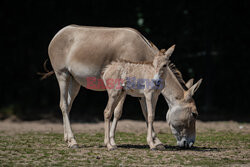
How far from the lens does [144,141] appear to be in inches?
412

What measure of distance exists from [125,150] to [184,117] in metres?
1.43

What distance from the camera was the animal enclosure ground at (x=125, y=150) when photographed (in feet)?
24.2

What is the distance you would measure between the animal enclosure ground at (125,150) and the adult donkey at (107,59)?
561mm

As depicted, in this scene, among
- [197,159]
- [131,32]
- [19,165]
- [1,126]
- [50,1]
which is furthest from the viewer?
[50,1]

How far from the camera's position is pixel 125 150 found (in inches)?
344

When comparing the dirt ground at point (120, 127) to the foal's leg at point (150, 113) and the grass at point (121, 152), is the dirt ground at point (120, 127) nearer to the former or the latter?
the grass at point (121, 152)

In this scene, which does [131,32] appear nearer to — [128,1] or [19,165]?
[19,165]

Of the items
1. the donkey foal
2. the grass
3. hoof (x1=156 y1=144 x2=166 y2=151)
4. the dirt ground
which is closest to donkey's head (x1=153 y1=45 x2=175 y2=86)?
the donkey foal

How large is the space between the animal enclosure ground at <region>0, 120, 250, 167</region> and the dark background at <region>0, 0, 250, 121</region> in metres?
3.61

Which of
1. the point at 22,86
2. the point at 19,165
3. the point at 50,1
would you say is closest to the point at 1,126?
the point at 22,86

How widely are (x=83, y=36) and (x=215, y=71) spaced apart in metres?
9.23

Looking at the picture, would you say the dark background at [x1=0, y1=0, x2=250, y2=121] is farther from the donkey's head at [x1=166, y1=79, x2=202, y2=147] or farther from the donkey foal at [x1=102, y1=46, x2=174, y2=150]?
the donkey foal at [x1=102, y1=46, x2=174, y2=150]

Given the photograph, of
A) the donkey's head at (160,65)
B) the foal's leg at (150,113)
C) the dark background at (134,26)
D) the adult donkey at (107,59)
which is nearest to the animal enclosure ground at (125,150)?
the foal's leg at (150,113)

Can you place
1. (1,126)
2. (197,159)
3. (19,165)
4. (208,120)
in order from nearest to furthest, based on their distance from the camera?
(19,165), (197,159), (1,126), (208,120)
